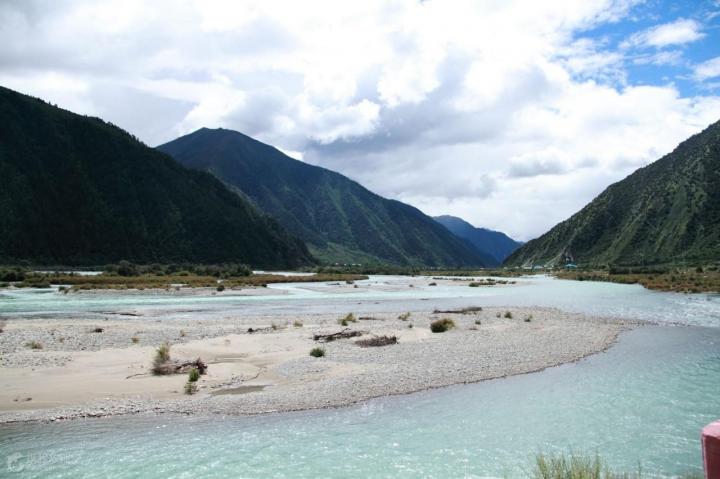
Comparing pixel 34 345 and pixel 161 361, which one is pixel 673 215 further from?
pixel 34 345

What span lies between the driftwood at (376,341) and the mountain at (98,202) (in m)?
128

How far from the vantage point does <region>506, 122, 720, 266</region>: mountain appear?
5754 inches

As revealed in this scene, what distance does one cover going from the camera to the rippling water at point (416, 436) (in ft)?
38.1

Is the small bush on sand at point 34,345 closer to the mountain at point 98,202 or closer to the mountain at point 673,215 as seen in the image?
the mountain at point 98,202

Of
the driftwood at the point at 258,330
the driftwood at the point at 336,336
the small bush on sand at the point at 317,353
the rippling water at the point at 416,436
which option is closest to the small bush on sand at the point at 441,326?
the driftwood at the point at 336,336

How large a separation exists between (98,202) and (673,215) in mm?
176196

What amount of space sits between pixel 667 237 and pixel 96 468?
17400 centimetres

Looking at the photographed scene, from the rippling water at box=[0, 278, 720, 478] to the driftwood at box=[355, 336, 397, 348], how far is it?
8.31 metres

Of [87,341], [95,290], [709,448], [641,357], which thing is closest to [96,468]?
[709,448]

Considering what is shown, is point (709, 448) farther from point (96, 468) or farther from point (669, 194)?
point (669, 194)

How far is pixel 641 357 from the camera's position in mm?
24250

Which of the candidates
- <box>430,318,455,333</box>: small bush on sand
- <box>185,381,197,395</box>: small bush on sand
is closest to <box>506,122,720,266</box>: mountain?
<box>430,318,455,333</box>: small bush on sand

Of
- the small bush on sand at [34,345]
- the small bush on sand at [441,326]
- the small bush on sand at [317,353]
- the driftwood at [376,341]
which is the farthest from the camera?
the small bush on sand at [441,326]

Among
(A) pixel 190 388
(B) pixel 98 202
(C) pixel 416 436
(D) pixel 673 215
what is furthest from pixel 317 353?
(D) pixel 673 215
